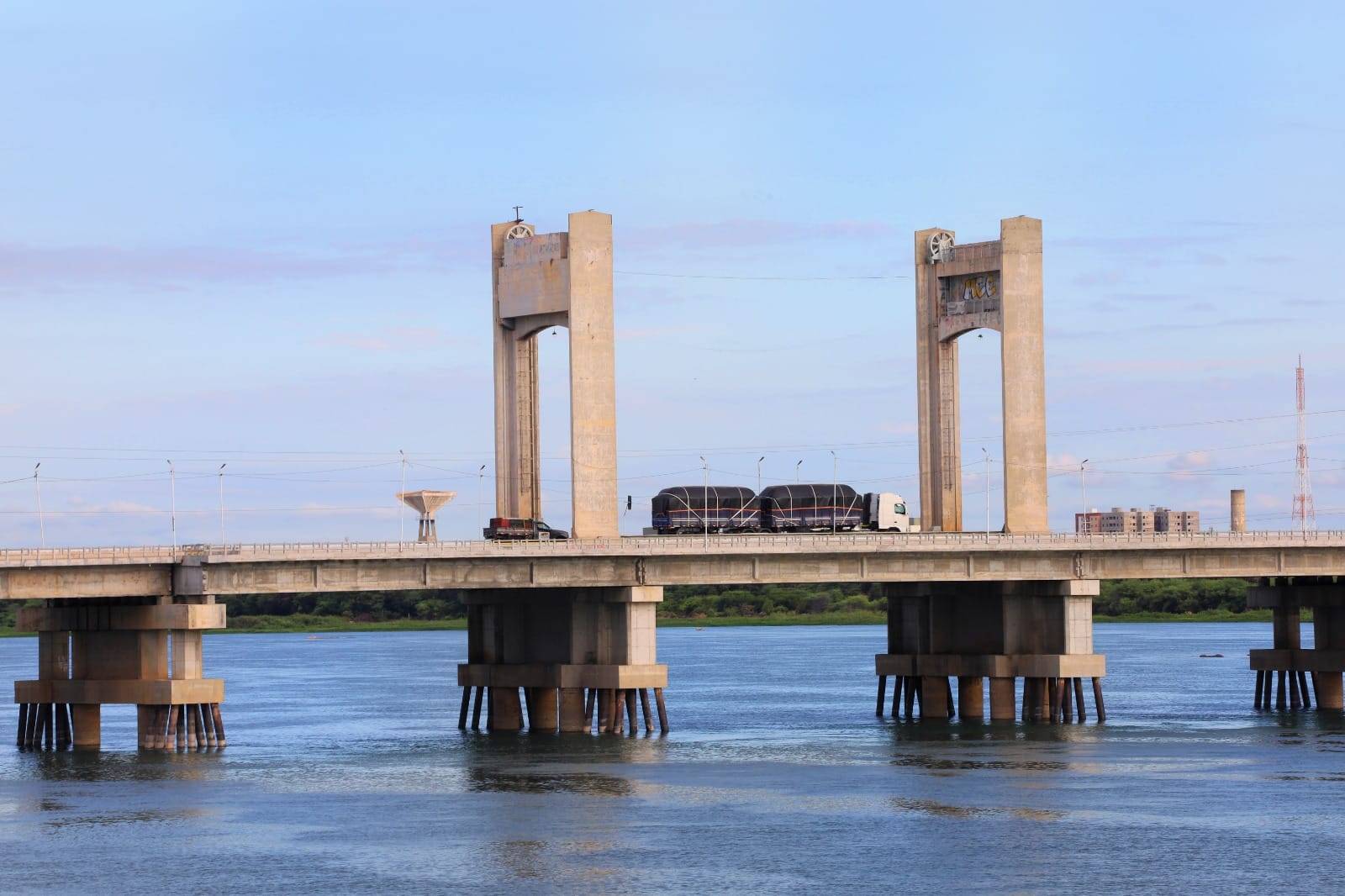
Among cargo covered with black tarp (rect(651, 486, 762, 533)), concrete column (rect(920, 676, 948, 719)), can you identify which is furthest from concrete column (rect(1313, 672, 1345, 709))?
cargo covered with black tarp (rect(651, 486, 762, 533))

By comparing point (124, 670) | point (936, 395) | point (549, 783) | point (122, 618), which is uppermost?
point (936, 395)

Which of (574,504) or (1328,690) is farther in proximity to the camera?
(1328,690)

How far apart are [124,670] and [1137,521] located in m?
65.6

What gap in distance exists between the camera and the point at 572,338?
4038 inches

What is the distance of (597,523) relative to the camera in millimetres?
102625

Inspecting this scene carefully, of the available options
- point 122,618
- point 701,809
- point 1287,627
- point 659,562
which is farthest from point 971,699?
point 122,618

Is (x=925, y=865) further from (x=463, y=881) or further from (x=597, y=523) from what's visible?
(x=597, y=523)

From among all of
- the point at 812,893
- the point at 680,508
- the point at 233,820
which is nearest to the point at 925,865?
the point at 812,893

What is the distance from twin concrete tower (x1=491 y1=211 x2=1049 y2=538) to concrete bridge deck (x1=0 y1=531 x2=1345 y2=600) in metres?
5.44

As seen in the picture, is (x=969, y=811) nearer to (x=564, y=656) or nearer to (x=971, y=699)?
(x=564, y=656)

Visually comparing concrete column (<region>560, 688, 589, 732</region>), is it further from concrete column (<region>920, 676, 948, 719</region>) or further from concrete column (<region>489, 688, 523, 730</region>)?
concrete column (<region>920, 676, 948, 719</region>)

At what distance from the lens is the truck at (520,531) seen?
104125 mm

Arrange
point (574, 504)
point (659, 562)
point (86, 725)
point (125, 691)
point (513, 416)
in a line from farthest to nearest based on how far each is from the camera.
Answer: point (513, 416)
point (574, 504)
point (659, 562)
point (86, 725)
point (125, 691)

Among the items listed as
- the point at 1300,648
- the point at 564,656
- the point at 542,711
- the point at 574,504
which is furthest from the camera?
the point at 1300,648
